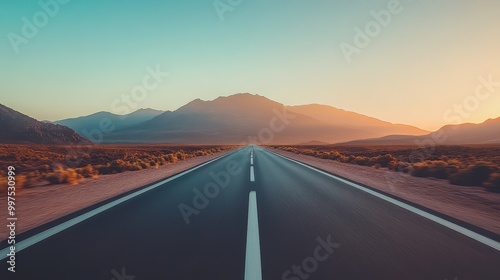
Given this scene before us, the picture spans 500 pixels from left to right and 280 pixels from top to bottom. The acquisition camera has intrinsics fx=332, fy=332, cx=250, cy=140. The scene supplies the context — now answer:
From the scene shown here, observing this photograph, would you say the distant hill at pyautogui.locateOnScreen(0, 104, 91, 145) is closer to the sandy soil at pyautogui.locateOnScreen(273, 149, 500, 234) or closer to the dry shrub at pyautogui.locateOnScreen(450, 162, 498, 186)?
the dry shrub at pyautogui.locateOnScreen(450, 162, 498, 186)

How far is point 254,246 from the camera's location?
173 inches

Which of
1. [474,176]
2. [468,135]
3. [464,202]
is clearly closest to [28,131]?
[474,176]

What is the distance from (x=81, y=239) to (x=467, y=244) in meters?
5.39

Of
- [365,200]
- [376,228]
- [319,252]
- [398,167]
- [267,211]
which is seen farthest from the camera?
[398,167]

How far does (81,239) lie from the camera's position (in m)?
4.77

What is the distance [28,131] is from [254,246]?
103510 mm

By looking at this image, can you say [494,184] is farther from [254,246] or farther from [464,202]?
[254,246]

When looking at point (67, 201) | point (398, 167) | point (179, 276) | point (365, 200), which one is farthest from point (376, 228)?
point (398, 167)

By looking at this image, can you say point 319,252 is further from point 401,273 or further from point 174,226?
point 174,226

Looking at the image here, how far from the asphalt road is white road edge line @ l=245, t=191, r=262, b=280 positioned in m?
0.01

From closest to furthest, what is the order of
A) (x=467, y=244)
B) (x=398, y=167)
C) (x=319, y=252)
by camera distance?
1. (x=319, y=252)
2. (x=467, y=244)
3. (x=398, y=167)

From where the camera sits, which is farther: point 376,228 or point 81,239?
point 376,228

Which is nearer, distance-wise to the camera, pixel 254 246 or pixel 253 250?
pixel 253 250

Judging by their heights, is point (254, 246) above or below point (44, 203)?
above
